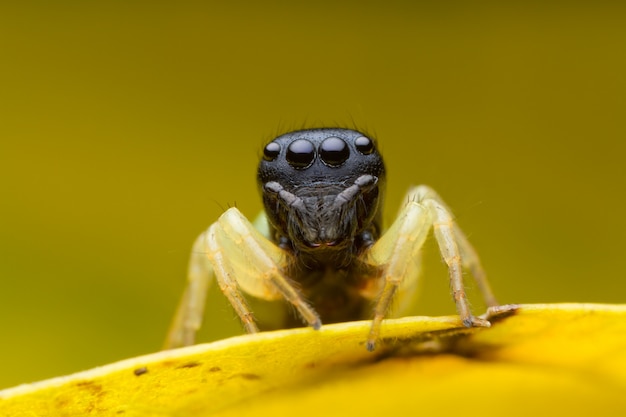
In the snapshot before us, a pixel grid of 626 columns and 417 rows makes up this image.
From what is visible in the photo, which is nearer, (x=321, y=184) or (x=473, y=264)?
(x=321, y=184)

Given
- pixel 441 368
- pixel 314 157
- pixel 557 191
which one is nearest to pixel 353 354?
pixel 441 368

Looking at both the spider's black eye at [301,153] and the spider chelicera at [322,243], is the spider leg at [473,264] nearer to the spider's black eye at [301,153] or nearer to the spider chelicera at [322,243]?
the spider chelicera at [322,243]

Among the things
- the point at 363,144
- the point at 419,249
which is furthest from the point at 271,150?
the point at 419,249

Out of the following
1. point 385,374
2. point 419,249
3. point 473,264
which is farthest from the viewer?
point 473,264

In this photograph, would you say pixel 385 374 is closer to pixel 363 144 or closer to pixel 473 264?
pixel 363 144

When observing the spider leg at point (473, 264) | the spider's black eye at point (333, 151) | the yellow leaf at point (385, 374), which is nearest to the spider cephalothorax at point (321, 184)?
the spider's black eye at point (333, 151)

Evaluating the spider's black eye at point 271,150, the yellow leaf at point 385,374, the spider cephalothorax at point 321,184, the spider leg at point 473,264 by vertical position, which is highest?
the spider's black eye at point 271,150

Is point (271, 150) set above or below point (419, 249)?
above

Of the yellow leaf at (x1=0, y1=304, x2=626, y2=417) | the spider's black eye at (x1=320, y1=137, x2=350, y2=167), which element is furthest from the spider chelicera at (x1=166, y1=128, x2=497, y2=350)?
the yellow leaf at (x1=0, y1=304, x2=626, y2=417)
